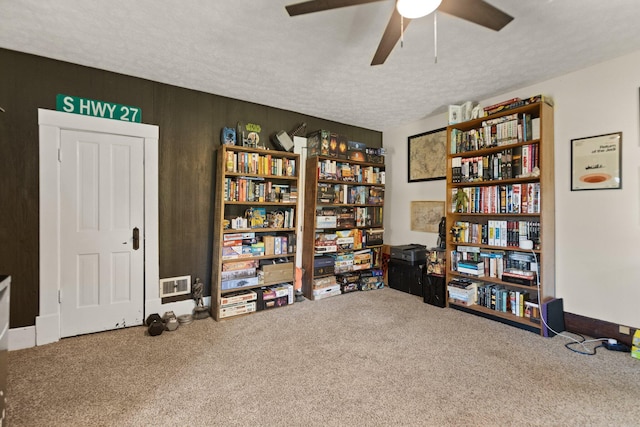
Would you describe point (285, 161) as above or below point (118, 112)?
below

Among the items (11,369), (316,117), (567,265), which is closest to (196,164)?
(316,117)

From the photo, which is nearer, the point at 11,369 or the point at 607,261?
the point at 11,369

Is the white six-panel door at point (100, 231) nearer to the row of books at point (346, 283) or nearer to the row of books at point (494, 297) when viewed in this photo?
the row of books at point (346, 283)

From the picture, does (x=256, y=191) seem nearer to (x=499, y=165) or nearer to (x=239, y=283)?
(x=239, y=283)

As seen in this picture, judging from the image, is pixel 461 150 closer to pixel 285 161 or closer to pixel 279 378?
pixel 285 161

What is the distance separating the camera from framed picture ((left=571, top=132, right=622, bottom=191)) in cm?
249

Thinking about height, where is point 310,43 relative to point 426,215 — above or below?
above

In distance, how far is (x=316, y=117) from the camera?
406 centimetres

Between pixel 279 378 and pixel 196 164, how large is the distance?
93.0 inches

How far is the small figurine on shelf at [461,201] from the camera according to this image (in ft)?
11.0

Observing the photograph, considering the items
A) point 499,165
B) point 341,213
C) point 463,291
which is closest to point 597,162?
point 499,165

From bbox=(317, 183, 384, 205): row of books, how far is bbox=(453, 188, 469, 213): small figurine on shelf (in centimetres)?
117

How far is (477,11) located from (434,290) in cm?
289

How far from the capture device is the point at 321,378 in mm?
2004
